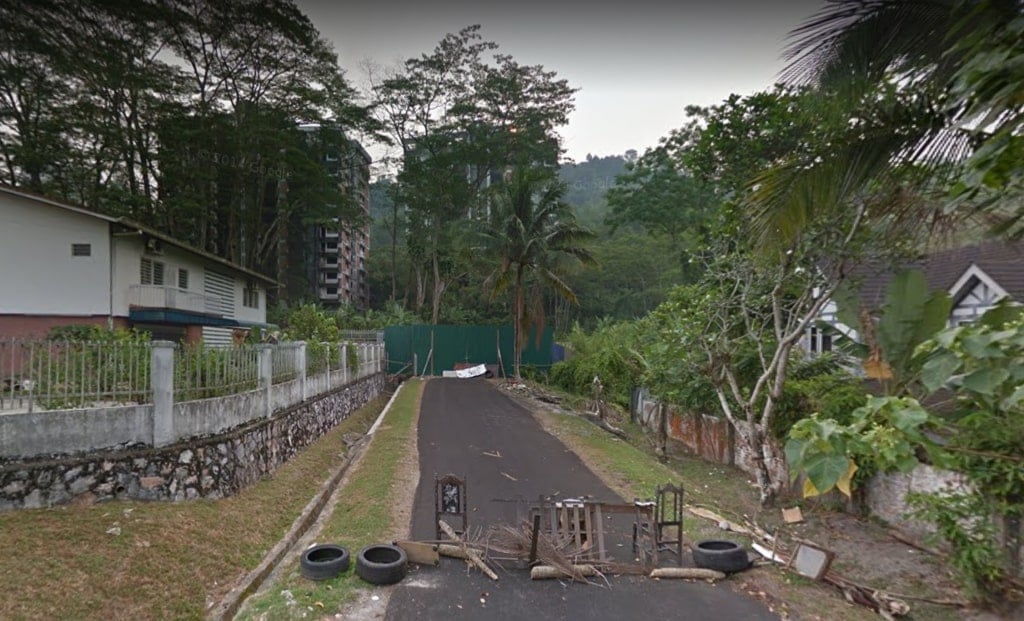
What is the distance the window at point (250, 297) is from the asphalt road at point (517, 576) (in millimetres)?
17083

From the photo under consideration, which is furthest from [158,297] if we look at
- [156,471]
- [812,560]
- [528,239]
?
[812,560]

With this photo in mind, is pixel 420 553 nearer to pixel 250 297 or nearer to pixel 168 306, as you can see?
pixel 168 306

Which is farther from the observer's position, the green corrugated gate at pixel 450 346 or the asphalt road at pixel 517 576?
the green corrugated gate at pixel 450 346

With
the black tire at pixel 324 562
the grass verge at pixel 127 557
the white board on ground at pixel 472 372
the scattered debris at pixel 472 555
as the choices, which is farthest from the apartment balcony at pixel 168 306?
the scattered debris at pixel 472 555

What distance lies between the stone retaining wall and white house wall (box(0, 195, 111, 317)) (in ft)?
39.5

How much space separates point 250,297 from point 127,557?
2314cm

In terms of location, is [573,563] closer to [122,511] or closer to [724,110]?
[122,511]

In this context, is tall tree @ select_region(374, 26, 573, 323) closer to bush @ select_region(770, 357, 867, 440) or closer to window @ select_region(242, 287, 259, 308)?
window @ select_region(242, 287, 259, 308)

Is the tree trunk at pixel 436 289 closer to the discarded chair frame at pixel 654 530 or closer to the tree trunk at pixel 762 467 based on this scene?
the tree trunk at pixel 762 467

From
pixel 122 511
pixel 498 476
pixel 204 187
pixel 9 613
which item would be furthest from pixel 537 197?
pixel 9 613

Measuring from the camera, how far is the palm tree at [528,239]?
2306cm

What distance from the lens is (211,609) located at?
5.11 meters

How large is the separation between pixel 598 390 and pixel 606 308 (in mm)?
31770

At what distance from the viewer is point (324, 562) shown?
5.18 metres
